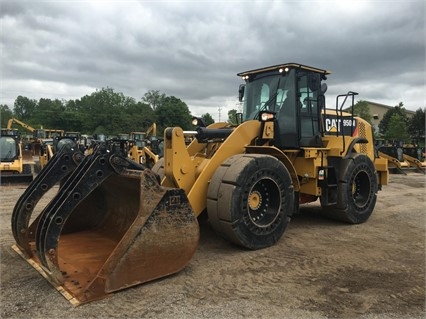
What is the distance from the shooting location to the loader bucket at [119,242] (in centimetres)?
370

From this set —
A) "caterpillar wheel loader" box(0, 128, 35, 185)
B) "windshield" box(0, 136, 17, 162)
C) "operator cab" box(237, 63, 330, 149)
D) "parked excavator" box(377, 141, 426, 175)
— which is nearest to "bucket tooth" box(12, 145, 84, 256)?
"operator cab" box(237, 63, 330, 149)

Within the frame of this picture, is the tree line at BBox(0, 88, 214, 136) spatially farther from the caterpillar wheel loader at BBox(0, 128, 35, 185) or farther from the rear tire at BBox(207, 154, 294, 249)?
the rear tire at BBox(207, 154, 294, 249)

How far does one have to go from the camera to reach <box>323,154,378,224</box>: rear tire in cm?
680

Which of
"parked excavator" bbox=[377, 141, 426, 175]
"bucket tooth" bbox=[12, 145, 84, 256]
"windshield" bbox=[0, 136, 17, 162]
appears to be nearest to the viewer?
"bucket tooth" bbox=[12, 145, 84, 256]

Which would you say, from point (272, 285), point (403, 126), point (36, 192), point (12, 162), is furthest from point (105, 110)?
point (272, 285)

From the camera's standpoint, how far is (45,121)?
6956 centimetres

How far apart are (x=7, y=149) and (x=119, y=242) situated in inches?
488

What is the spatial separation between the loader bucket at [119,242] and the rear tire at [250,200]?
76 centimetres

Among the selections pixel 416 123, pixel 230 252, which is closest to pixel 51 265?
pixel 230 252

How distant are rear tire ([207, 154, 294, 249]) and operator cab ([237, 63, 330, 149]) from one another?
921mm

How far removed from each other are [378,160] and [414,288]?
15.2 feet

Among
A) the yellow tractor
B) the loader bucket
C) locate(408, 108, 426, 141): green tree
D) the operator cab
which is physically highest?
locate(408, 108, 426, 141): green tree

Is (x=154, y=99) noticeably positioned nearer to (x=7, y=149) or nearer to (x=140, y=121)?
(x=140, y=121)

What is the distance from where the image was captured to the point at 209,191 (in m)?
5.10
